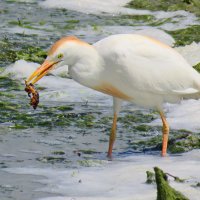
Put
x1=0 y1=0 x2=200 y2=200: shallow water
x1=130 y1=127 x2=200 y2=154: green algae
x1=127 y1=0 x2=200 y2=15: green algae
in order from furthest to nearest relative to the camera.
A: x1=127 y1=0 x2=200 y2=15: green algae
x1=130 y1=127 x2=200 y2=154: green algae
x1=0 y1=0 x2=200 y2=200: shallow water

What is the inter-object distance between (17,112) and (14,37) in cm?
426

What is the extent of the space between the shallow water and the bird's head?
841 mm

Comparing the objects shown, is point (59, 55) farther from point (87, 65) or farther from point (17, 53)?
point (17, 53)

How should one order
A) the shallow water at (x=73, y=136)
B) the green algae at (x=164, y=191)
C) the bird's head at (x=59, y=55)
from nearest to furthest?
the green algae at (x=164, y=191) → the shallow water at (x=73, y=136) → the bird's head at (x=59, y=55)

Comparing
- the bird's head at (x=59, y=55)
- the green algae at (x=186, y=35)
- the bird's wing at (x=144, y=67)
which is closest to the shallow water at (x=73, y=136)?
the green algae at (x=186, y=35)

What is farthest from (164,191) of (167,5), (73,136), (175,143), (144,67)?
(167,5)

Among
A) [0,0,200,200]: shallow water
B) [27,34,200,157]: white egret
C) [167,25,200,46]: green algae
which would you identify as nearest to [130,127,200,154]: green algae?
[0,0,200,200]: shallow water

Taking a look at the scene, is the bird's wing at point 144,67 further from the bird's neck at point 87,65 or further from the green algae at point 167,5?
the green algae at point 167,5

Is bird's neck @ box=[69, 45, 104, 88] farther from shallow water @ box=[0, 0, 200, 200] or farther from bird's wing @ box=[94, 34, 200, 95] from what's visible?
shallow water @ box=[0, 0, 200, 200]

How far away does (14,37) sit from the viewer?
1477 cm

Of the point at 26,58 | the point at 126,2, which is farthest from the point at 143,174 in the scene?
the point at 126,2

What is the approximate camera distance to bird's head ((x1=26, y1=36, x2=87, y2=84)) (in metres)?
8.80

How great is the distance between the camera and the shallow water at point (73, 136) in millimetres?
7707

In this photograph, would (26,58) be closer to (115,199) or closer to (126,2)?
(126,2)
